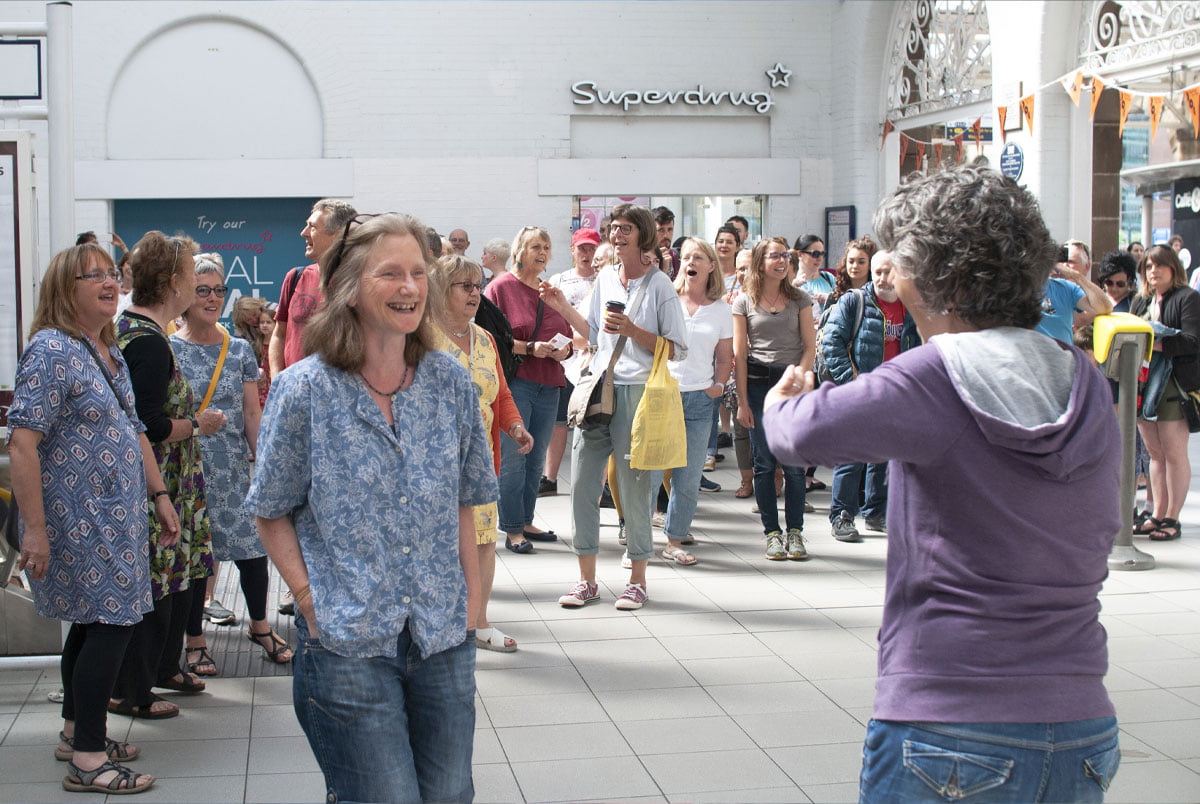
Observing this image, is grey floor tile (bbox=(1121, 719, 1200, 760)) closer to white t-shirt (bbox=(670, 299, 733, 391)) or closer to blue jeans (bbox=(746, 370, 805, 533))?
blue jeans (bbox=(746, 370, 805, 533))

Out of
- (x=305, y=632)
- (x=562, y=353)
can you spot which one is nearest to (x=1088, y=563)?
(x=305, y=632)

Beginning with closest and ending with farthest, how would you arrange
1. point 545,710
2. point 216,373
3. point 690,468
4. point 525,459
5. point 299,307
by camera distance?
point 545,710, point 216,373, point 299,307, point 690,468, point 525,459

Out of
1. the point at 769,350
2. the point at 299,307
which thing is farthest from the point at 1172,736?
the point at 299,307

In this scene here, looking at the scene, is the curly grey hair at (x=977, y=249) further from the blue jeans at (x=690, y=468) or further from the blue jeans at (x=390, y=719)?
the blue jeans at (x=690, y=468)

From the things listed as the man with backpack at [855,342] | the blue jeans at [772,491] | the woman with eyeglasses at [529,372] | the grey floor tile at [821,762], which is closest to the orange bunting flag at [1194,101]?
the man with backpack at [855,342]

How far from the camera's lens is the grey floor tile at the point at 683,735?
4.26m

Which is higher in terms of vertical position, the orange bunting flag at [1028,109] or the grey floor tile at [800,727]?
the orange bunting flag at [1028,109]

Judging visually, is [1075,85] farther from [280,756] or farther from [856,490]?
[280,756]

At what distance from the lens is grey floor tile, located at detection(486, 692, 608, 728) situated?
4.57m

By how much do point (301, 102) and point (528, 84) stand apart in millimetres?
2929

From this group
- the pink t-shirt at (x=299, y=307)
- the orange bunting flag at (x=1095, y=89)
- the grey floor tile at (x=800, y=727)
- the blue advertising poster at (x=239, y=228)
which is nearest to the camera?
the grey floor tile at (x=800, y=727)

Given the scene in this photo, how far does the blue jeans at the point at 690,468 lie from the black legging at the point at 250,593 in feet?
7.91

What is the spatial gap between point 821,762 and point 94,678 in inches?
91.1

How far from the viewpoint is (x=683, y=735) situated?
4379 mm
